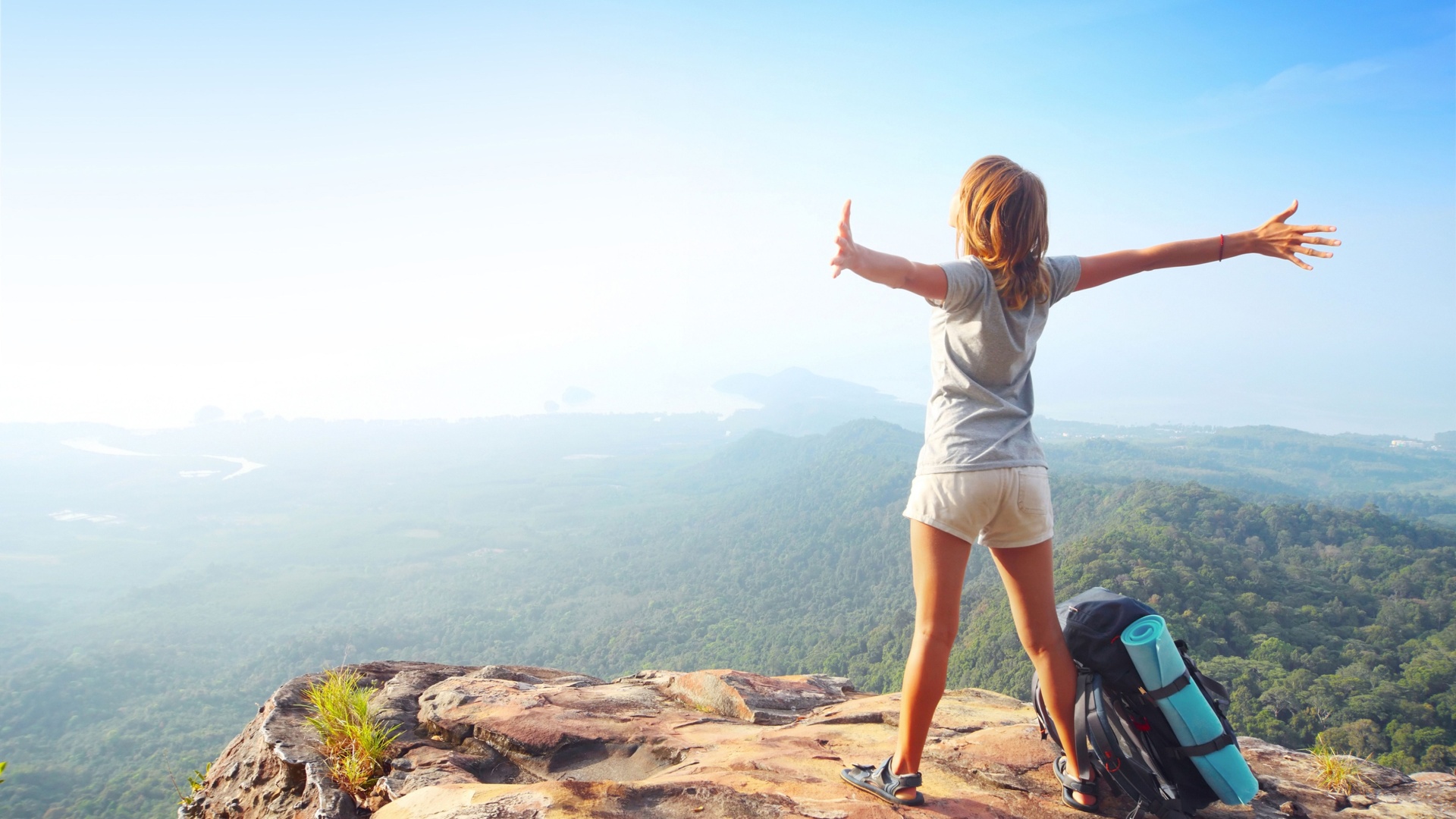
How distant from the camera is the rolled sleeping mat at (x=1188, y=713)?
2.88 meters

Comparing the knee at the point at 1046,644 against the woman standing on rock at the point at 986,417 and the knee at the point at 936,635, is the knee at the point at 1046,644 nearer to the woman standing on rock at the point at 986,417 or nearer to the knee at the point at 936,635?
the woman standing on rock at the point at 986,417

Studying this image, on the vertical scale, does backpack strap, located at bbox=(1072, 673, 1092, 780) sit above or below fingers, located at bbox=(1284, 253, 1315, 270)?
below

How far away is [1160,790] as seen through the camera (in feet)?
9.68

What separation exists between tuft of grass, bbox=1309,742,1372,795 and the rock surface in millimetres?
56

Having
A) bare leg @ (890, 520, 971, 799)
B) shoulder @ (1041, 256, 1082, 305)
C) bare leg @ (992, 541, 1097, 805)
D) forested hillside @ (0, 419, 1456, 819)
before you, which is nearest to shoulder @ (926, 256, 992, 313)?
shoulder @ (1041, 256, 1082, 305)

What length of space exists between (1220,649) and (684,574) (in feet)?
256

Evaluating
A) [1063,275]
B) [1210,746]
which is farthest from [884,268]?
[1210,746]

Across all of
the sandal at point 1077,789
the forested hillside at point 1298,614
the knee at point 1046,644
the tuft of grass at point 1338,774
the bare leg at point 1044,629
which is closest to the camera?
the bare leg at point 1044,629

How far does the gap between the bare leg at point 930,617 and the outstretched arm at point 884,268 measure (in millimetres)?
918

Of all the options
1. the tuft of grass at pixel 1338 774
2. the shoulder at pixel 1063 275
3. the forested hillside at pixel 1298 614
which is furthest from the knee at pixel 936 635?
the forested hillside at pixel 1298 614

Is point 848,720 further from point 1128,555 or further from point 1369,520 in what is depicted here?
point 1369,520

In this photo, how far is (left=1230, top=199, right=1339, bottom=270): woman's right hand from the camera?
3.02 meters

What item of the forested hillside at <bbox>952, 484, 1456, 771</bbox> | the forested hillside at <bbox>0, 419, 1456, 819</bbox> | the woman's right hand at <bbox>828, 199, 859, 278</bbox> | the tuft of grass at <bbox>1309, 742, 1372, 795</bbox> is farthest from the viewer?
the forested hillside at <bbox>0, 419, 1456, 819</bbox>

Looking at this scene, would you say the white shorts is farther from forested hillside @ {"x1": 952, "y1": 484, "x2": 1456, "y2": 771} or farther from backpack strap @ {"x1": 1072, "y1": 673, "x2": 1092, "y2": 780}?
forested hillside @ {"x1": 952, "y1": 484, "x2": 1456, "y2": 771}
